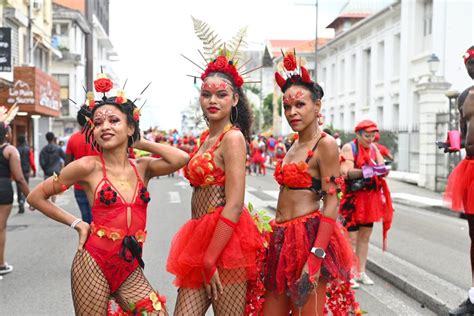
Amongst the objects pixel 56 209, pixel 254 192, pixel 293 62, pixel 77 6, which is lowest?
Answer: pixel 254 192

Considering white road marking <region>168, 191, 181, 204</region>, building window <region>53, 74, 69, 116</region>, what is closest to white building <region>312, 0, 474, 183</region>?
white road marking <region>168, 191, 181, 204</region>

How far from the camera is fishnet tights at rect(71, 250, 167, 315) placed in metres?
3.57

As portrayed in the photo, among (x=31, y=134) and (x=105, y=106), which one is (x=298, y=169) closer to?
(x=105, y=106)

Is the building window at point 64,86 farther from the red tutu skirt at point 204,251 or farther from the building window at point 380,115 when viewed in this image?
the red tutu skirt at point 204,251

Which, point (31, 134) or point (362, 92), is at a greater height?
point (362, 92)

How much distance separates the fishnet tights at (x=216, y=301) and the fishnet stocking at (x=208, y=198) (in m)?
0.40

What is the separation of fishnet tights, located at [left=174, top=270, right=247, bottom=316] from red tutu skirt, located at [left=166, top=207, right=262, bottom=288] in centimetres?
3

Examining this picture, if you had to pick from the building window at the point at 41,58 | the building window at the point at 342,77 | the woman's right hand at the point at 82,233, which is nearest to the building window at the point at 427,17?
the building window at the point at 342,77

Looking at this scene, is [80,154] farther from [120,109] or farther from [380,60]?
[380,60]

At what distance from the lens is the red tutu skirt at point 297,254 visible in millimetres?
3871

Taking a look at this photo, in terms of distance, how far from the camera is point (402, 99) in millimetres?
31422

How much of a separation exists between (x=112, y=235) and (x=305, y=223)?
4.10ft

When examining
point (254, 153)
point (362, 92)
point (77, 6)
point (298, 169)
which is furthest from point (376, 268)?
point (77, 6)

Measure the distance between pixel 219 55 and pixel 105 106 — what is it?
84 centimetres
